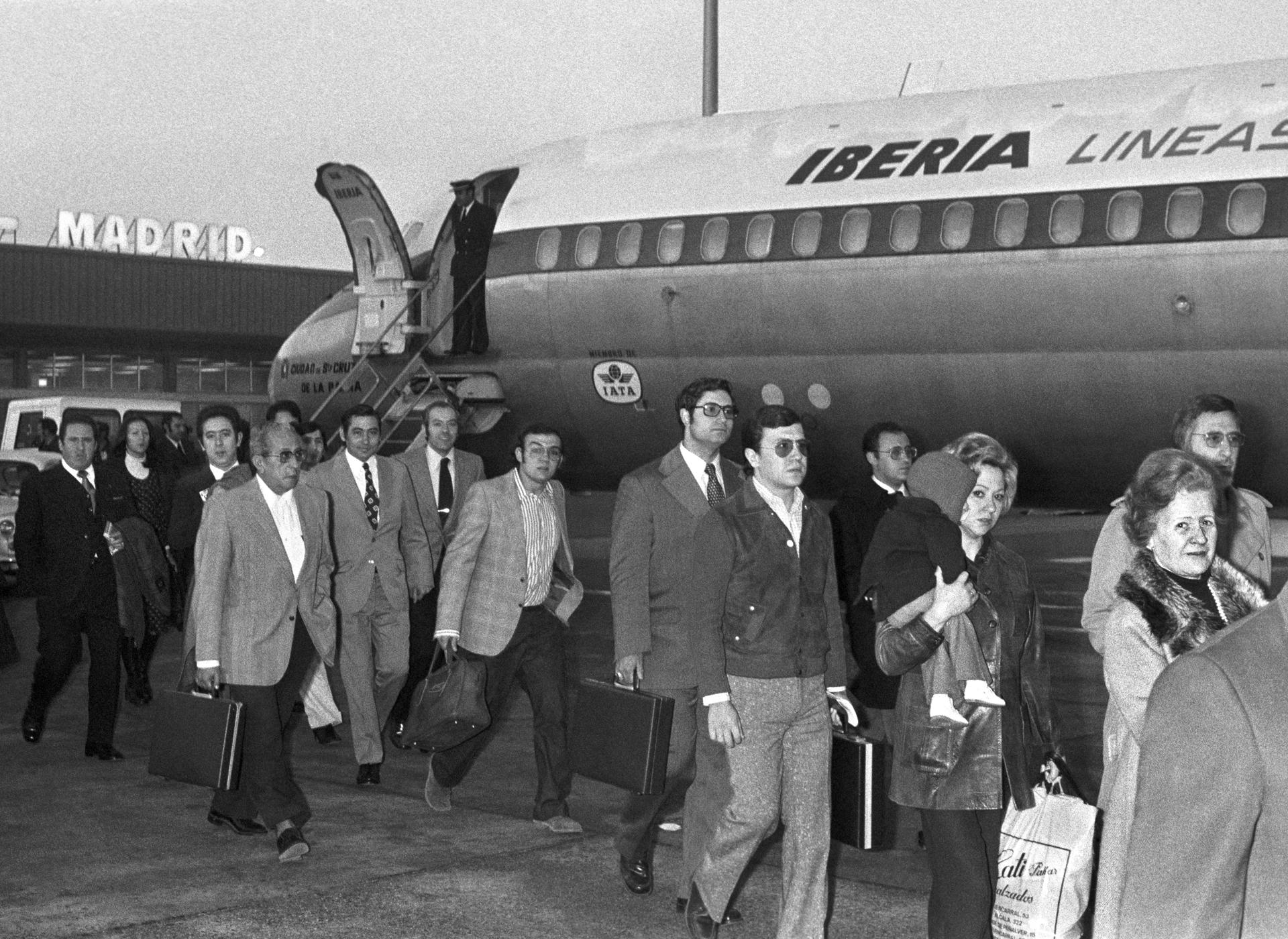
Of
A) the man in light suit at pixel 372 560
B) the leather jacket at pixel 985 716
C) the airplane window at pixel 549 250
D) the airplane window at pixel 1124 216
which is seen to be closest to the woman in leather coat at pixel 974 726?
the leather jacket at pixel 985 716

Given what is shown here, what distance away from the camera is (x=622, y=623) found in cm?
668

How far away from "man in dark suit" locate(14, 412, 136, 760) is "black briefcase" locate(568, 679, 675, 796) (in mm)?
3785

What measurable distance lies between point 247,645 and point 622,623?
1740mm

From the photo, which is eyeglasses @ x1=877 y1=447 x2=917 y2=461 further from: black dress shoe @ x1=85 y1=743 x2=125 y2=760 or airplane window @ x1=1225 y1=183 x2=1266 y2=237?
airplane window @ x1=1225 y1=183 x2=1266 y2=237

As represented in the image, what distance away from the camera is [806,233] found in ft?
50.4

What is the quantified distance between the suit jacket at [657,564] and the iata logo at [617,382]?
9.89 meters

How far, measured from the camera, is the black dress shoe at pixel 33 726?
987 cm

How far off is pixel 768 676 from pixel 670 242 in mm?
10787

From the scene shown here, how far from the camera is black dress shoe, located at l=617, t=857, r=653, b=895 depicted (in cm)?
665

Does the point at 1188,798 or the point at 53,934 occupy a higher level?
the point at 1188,798

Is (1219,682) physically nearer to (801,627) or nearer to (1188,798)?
(1188,798)

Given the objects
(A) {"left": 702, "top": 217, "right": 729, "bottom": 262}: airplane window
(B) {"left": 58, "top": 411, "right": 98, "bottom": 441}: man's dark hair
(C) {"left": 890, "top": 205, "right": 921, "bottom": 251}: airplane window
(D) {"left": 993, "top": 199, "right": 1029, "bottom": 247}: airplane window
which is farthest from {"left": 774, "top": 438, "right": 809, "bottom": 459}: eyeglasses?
(A) {"left": 702, "top": 217, "right": 729, "bottom": 262}: airplane window

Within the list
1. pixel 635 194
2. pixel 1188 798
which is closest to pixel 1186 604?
pixel 1188 798

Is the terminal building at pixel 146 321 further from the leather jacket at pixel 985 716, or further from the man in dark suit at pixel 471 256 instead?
the leather jacket at pixel 985 716
